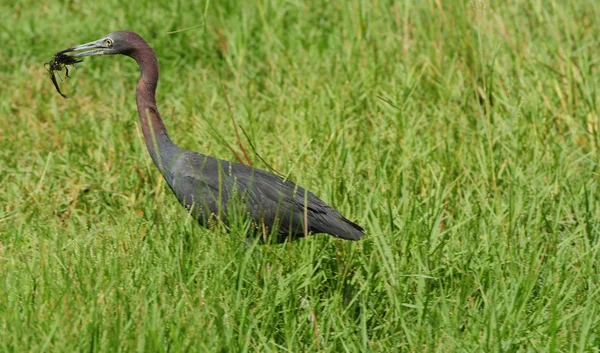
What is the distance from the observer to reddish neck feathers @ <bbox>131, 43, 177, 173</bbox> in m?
4.18

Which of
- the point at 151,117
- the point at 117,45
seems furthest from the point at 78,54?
the point at 151,117

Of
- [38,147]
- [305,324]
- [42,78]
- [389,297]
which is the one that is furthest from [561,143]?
[42,78]

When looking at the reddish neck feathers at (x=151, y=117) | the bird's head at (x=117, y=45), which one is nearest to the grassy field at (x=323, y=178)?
the reddish neck feathers at (x=151, y=117)

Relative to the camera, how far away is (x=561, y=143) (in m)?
4.96

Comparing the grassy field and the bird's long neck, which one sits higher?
the bird's long neck

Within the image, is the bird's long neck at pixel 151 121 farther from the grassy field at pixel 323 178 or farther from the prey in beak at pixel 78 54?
the prey in beak at pixel 78 54

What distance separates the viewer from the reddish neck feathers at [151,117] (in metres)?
4.18

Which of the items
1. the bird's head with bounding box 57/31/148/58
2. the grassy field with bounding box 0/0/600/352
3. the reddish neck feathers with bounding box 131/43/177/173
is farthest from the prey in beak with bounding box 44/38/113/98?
the grassy field with bounding box 0/0/600/352

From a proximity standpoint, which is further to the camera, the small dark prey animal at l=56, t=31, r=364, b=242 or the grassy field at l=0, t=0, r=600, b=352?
the small dark prey animal at l=56, t=31, r=364, b=242

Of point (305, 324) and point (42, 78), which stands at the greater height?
point (42, 78)

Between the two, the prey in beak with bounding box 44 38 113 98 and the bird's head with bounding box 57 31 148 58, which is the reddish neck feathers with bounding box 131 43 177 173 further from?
the prey in beak with bounding box 44 38 113 98

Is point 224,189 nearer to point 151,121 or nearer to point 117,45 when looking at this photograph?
point 151,121

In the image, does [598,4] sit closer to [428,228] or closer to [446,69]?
[446,69]

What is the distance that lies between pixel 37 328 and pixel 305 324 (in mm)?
971
